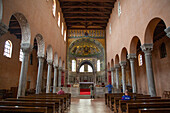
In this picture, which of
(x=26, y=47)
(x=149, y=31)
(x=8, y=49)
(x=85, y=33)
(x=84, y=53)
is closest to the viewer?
(x=149, y=31)

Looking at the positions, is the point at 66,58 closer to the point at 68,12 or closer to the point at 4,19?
the point at 68,12

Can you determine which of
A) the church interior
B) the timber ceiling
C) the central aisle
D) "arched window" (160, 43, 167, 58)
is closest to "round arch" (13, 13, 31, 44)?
the church interior

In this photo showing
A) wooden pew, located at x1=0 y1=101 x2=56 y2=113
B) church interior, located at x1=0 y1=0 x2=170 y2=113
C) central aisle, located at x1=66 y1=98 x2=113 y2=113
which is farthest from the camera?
central aisle, located at x1=66 y1=98 x2=113 y2=113

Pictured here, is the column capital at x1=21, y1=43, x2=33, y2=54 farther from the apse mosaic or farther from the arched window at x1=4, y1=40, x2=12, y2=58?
the apse mosaic

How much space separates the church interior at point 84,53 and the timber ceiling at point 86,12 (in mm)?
162

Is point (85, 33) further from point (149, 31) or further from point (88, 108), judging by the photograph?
point (88, 108)

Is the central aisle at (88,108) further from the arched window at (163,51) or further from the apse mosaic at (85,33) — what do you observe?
the apse mosaic at (85,33)

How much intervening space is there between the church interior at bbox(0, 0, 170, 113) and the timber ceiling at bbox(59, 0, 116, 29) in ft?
0.53

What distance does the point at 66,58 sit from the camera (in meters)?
26.4

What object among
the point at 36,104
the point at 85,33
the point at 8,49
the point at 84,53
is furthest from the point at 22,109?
the point at 84,53

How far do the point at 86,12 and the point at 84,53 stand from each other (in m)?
12.8

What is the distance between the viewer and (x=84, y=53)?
32.4 m

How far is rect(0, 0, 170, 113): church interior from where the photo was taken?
252 inches

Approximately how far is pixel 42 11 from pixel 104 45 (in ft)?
55.7
